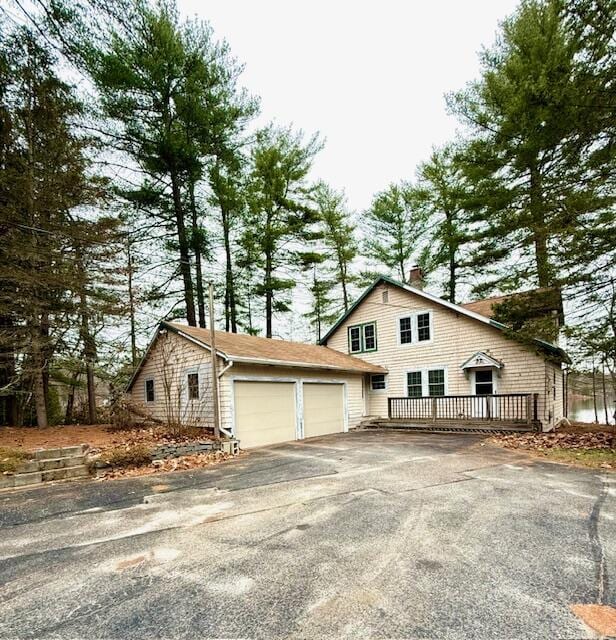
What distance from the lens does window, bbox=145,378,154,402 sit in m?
12.7

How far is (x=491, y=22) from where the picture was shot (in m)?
13.7

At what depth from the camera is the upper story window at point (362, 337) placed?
635 inches

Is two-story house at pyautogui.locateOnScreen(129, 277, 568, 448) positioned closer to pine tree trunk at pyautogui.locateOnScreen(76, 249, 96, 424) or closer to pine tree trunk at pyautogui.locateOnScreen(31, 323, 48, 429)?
pine tree trunk at pyautogui.locateOnScreen(76, 249, 96, 424)

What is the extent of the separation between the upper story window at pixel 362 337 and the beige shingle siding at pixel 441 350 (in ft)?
0.77

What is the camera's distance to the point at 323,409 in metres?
13.1

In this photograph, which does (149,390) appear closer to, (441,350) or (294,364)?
(294,364)

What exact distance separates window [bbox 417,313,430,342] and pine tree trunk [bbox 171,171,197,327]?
9280 millimetres

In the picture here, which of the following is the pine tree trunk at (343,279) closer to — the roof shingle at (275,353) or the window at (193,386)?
→ the roof shingle at (275,353)

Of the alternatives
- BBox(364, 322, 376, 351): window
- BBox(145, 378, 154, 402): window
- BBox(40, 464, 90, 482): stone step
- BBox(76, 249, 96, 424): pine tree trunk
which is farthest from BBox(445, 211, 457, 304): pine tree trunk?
BBox(40, 464, 90, 482): stone step

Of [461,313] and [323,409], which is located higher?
[461,313]

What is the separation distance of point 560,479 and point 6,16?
10578 mm

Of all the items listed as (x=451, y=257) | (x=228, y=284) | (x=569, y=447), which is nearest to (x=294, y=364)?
(x=569, y=447)

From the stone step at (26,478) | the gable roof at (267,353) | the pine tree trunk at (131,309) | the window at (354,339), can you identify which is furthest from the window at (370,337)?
the stone step at (26,478)

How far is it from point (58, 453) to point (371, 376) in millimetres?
11876
